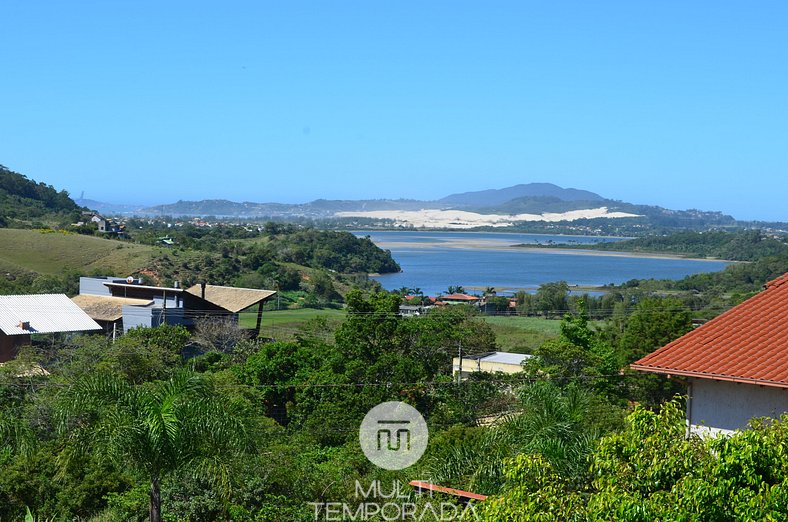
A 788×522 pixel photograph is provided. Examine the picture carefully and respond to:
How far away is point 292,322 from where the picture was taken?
4716cm

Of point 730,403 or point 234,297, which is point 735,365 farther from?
point 234,297

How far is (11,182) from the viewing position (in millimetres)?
112875

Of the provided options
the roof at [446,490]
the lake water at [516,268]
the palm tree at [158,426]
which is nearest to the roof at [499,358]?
the roof at [446,490]

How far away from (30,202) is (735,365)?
113 m

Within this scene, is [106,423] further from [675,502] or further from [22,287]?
[22,287]

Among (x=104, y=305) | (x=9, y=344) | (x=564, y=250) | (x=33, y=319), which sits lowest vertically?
(x=564, y=250)

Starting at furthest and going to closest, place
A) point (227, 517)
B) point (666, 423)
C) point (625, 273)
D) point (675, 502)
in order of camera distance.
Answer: point (625, 273) < point (227, 517) < point (666, 423) < point (675, 502)

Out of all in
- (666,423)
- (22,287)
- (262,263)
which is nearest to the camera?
(666,423)

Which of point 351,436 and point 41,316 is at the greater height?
point 41,316

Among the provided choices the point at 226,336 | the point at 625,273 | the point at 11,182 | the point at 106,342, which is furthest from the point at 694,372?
the point at 11,182

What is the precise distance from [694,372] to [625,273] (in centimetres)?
10755

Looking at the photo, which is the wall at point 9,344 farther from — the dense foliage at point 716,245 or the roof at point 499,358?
the dense foliage at point 716,245

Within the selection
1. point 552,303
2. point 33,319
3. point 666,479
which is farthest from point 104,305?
point 552,303

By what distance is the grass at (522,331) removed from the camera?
134 ft
